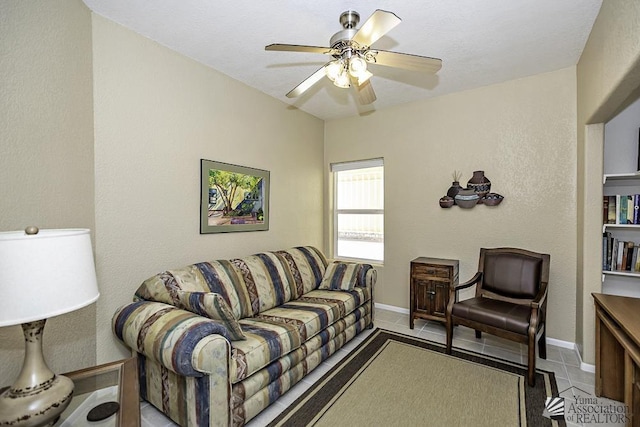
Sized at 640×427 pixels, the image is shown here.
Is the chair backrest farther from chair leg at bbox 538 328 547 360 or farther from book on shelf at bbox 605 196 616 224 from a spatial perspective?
book on shelf at bbox 605 196 616 224

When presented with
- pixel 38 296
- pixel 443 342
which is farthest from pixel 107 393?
pixel 443 342

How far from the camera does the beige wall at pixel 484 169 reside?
2.82 meters

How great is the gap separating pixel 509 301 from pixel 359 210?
6.85 ft

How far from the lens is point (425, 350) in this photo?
2762mm

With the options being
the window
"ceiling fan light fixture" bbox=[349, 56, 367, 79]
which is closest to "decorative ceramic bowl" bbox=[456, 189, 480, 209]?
the window

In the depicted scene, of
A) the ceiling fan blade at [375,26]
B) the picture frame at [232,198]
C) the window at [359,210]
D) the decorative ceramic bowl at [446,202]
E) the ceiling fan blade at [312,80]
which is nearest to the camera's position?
the ceiling fan blade at [375,26]

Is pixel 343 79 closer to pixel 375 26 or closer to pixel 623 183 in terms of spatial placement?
pixel 375 26

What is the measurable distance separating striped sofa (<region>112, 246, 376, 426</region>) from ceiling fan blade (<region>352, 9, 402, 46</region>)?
1.78m

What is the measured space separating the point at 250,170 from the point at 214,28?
1344 millimetres

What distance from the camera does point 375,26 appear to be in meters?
1.51

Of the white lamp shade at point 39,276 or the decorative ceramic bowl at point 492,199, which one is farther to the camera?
the decorative ceramic bowl at point 492,199

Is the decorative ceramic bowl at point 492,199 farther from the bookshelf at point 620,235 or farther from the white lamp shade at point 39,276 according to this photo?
the white lamp shade at point 39,276

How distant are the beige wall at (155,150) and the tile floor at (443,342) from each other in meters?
0.99

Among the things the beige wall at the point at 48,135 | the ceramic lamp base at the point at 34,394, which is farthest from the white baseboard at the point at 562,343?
A: the beige wall at the point at 48,135
